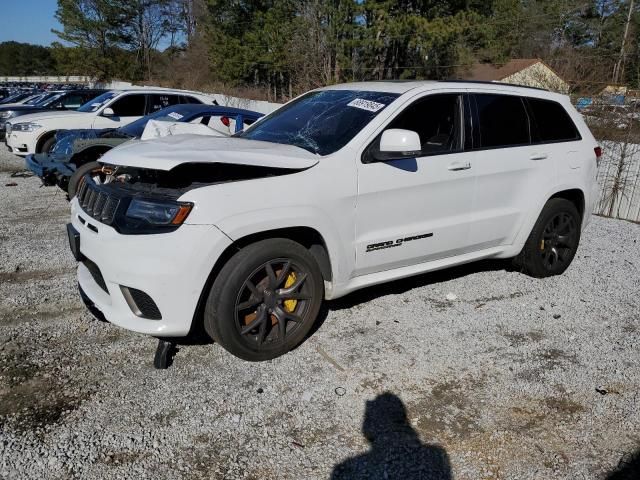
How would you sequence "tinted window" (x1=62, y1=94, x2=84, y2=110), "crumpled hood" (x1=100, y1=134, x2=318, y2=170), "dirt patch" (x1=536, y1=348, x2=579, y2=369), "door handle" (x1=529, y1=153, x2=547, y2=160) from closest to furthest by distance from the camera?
"crumpled hood" (x1=100, y1=134, x2=318, y2=170)
"dirt patch" (x1=536, y1=348, x2=579, y2=369)
"door handle" (x1=529, y1=153, x2=547, y2=160)
"tinted window" (x1=62, y1=94, x2=84, y2=110)

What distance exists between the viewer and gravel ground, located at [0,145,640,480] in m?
2.73

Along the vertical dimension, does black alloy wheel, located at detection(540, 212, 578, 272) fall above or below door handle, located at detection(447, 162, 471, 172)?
below

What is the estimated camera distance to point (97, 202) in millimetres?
3484

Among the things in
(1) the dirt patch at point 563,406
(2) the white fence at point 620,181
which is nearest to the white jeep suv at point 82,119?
(2) the white fence at point 620,181

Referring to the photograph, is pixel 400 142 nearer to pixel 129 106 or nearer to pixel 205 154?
pixel 205 154

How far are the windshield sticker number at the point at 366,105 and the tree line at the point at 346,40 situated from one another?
340 inches

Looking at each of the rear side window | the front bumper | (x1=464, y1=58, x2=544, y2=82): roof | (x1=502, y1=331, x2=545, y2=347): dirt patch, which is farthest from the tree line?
the front bumper

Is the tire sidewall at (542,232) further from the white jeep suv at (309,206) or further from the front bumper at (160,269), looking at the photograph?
the front bumper at (160,269)

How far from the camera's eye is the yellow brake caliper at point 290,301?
11.8 feet

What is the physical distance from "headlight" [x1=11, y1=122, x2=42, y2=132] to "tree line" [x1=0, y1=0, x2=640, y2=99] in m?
11.2

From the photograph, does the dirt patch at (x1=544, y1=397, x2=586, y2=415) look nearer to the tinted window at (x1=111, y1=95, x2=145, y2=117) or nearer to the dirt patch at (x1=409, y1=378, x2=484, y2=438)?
the dirt patch at (x1=409, y1=378, x2=484, y2=438)

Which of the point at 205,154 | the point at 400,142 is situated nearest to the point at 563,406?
the point at 400,142

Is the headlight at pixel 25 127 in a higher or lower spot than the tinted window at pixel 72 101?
lower

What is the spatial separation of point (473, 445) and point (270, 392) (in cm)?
124
